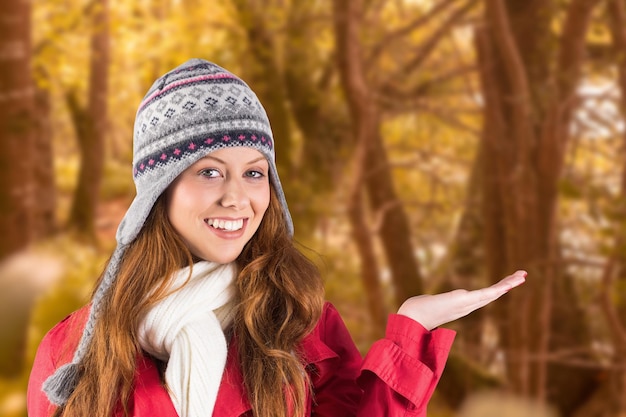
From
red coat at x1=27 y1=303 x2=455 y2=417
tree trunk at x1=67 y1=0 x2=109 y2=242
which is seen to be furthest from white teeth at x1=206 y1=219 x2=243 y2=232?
tree trunk at x1=67 y1=0 x2=109 y2=242

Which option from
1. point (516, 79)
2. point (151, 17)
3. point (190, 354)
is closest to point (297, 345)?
point (190, 354)

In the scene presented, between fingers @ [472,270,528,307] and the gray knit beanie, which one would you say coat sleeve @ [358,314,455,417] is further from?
the gray knit beanie

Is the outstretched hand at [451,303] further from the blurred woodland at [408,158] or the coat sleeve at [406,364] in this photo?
the blurred woodland at [408,158]

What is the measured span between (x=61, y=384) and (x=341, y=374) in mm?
526

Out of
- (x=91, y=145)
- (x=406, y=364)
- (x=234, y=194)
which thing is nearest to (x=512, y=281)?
(x=406, y=364)

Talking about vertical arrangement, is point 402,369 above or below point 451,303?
below

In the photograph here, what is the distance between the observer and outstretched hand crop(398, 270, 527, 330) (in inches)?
52.6

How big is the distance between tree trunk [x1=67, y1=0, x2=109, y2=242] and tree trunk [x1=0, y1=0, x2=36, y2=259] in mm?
1121

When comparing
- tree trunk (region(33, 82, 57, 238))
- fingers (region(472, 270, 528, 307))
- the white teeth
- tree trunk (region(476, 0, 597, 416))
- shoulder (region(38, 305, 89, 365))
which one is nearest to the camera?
fingers (region(472, 270, 528, 307))

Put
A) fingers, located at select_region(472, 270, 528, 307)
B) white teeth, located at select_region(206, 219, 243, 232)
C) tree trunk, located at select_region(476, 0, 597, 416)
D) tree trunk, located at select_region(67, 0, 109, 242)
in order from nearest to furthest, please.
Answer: fingers, located at select_region(472, 270, 528, 307)
white teeth, located at select_region(206, 219, 243, 232)
tree trunk, located at select_region(476, 0, 597, 416)
tree trunk, located at select_region(67, 0, 109, 242)

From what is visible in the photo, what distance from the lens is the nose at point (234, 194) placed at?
1.41 meters

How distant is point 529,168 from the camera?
418cm

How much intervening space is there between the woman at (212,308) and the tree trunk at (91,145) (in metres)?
3.89

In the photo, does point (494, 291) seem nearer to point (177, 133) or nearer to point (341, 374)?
point (341, 374)
